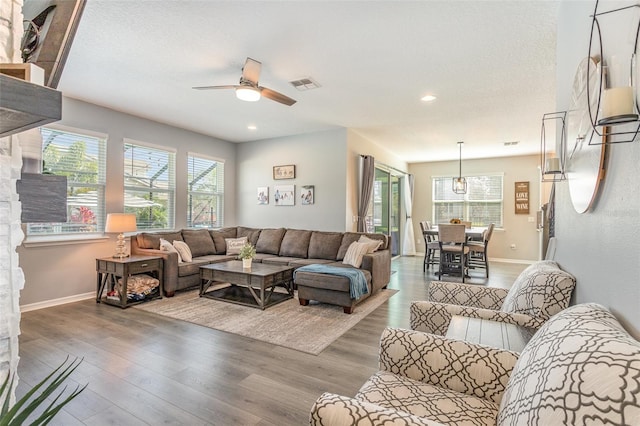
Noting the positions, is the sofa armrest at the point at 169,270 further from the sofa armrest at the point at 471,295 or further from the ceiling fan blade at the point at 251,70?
the sofa armrest at the point at 471,295

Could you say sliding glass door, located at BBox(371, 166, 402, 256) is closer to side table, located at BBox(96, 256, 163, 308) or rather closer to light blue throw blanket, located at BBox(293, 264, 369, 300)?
light blue throw blanket, located at BBox(293, 264, 369, 300)

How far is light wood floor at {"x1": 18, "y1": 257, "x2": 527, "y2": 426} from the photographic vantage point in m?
1.91

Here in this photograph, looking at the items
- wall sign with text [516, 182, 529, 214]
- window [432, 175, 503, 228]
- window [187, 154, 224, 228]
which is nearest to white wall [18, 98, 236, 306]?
window [187, 154, 224, 228]

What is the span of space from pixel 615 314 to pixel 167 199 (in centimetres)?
589

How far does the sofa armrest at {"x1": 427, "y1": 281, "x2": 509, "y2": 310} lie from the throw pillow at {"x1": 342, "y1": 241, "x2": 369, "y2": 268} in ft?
6.49

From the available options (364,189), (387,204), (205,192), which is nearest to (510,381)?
(364,189)

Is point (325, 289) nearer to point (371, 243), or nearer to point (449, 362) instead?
point (371, 243)

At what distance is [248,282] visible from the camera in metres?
4.01

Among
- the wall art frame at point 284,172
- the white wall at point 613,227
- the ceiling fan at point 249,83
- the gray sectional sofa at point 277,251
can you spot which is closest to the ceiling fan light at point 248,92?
the ceiling fan at point 249,83

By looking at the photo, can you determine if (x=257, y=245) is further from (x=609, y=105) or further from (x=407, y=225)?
(x=609, y=105)

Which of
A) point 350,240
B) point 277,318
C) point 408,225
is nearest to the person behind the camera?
point 277,318

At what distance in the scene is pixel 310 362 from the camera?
8.30ft

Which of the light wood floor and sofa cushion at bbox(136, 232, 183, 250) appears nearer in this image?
the light wood floor

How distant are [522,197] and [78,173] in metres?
9.19
